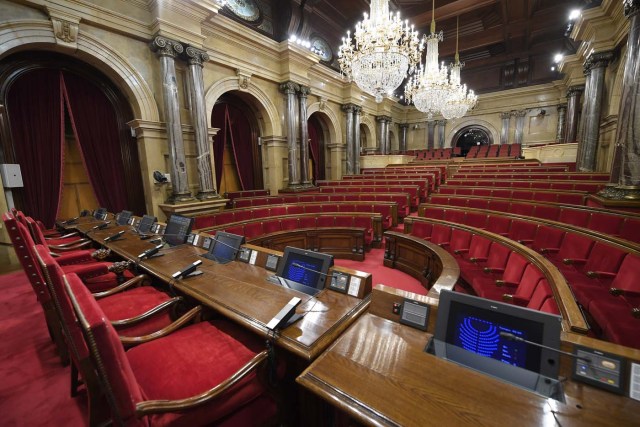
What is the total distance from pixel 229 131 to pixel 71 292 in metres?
6.22

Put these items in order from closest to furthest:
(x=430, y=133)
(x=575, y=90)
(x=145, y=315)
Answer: (x=145, y=315), (x=575, y=90), (x=430, y=133)

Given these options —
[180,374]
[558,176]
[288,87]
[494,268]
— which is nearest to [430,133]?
[558,176]

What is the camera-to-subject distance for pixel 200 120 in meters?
4.86

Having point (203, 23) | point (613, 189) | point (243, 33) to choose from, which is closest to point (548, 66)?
point (613, 189)

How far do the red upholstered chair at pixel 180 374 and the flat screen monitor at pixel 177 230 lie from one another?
1.28 m

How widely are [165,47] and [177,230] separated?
11.6 ft

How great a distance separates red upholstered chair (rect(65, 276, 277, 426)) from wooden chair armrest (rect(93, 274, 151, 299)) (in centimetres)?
69

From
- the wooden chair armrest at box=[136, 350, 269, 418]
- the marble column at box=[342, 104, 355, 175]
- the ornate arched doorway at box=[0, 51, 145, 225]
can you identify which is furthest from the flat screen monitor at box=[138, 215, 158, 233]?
the marble column at box=[342, 104, 355, 175]

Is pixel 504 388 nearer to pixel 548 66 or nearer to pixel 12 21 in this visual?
pixel 12 21

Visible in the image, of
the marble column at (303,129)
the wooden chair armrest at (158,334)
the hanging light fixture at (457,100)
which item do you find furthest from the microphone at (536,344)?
the hanging light fixture at (457,100)

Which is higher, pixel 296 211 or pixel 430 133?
pixel 430 133

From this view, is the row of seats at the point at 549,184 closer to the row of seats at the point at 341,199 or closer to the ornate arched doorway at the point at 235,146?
the row of seats at the point at 341,199

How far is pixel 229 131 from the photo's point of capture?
6535 millimetres

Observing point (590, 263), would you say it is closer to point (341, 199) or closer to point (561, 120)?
point (341, 199)
